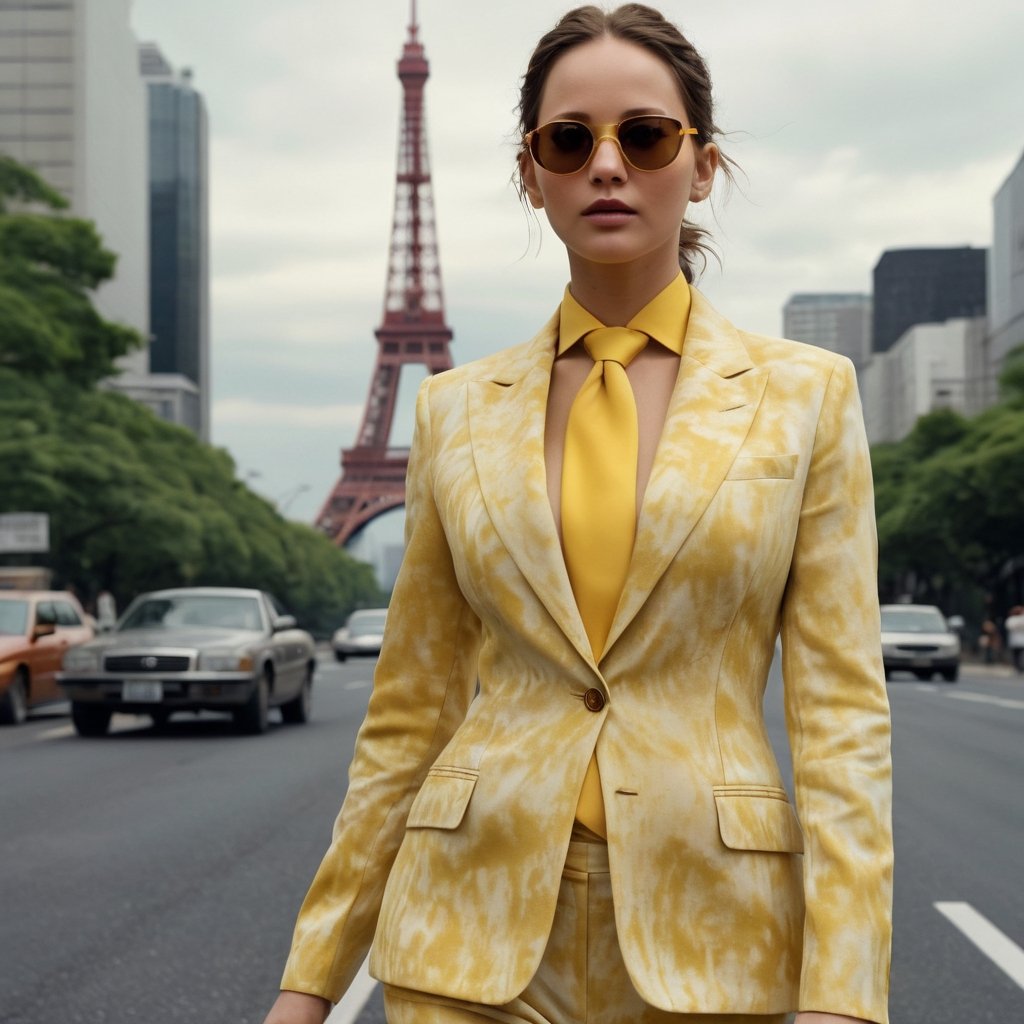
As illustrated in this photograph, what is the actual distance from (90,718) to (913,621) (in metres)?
18.0

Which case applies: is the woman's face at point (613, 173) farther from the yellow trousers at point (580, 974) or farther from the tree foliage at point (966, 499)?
the tree foliage at point (966, 499)

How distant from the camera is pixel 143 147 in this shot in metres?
116

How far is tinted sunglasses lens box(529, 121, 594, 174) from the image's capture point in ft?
6.70

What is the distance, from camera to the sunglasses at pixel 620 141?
2033 millimetres

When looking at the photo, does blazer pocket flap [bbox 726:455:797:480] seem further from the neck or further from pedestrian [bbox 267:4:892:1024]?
the neck

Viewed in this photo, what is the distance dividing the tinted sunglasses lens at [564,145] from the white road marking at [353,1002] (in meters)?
3.82

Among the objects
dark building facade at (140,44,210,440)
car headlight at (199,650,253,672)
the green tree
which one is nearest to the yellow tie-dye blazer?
car headlight at (199,650,253,672)

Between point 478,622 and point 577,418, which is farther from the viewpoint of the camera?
point 478,622

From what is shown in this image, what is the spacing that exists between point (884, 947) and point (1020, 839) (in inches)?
307

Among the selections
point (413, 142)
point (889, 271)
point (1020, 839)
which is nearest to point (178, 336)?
point (889, 271)

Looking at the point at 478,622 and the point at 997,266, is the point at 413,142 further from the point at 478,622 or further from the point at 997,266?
the point at 478,622

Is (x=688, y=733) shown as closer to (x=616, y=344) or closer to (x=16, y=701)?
(x=616, y=344)

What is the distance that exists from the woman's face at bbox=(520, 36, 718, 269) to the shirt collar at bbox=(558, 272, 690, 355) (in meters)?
0.06

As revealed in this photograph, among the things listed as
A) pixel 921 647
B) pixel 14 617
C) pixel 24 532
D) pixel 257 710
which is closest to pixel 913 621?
pixel 921 647
